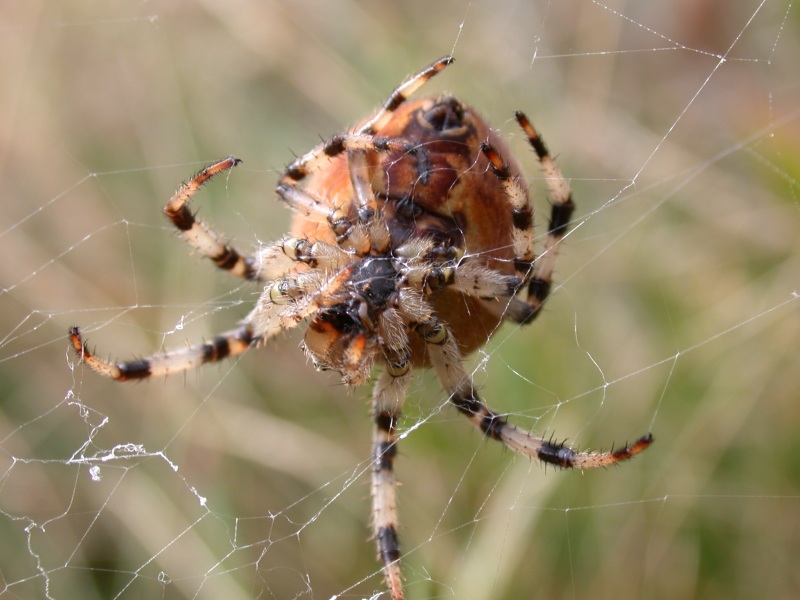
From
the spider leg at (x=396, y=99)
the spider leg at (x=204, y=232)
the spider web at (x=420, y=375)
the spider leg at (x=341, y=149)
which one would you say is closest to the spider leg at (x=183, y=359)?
the spider web at (x=420, y=375)

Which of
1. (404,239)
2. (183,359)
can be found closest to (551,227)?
(404,239)

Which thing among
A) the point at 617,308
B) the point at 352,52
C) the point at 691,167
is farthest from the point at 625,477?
the point at 352,52

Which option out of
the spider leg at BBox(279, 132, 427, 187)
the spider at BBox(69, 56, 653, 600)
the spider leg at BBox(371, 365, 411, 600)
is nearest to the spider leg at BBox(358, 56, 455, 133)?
the spider at BBox(69, 56, 653, 600)

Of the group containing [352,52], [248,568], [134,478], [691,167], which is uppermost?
[352,52]

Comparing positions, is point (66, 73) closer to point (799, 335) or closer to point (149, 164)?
point (149, 164)

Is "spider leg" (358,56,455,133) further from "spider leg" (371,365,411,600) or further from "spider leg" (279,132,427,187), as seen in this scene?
"spider leg" (371,365,411,600)

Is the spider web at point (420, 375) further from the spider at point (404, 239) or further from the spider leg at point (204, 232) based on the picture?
the spider at point (404, 239)
